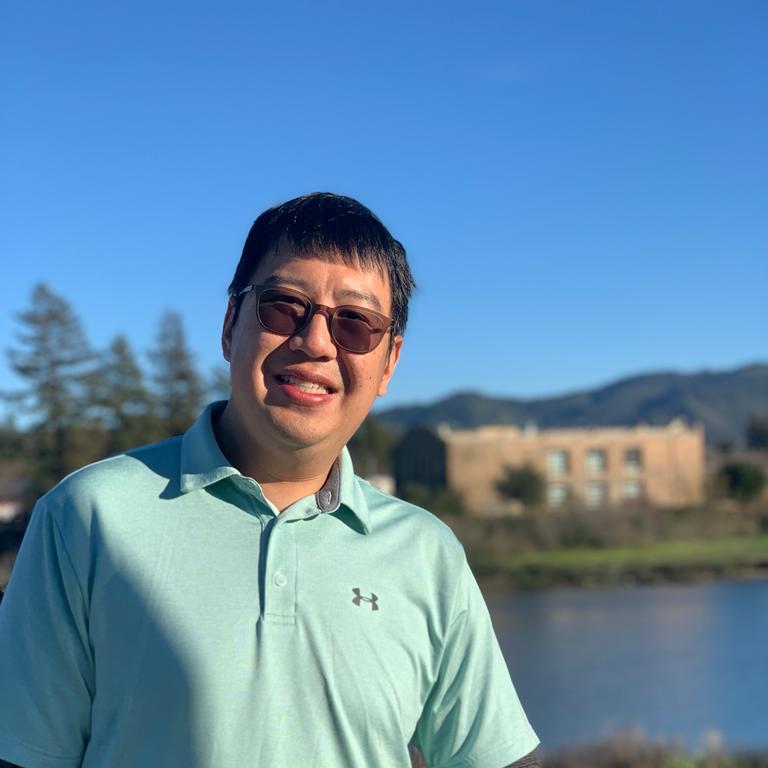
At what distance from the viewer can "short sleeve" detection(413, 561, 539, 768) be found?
72.8 inches

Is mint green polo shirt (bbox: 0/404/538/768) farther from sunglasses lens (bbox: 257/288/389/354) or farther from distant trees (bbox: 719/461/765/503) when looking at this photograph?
distant trees (bbox: 719/461/765/503)

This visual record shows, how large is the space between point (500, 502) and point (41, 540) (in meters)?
38.0

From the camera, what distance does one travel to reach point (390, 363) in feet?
6.59

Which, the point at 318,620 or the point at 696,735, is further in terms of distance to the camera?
the point at 696,735

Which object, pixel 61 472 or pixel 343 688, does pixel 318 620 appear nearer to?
pixel 343 688

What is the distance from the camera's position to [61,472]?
68.4ft

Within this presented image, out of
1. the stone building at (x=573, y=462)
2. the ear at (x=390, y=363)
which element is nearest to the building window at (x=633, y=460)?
the stone building at (x=573, y=462)

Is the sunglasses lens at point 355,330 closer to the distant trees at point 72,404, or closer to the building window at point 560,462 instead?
the distant trees at point 72,404

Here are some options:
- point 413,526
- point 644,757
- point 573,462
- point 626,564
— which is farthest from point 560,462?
point 413,526

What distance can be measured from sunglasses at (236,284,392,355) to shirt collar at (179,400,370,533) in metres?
0.21

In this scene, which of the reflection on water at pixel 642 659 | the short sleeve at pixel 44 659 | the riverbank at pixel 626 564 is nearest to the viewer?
the short sleeve at pixel 44 659

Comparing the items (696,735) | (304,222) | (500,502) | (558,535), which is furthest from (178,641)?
(500,502)

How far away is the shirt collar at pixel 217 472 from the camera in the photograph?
1700 mm

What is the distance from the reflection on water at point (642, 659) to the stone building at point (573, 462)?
8.81 metres
